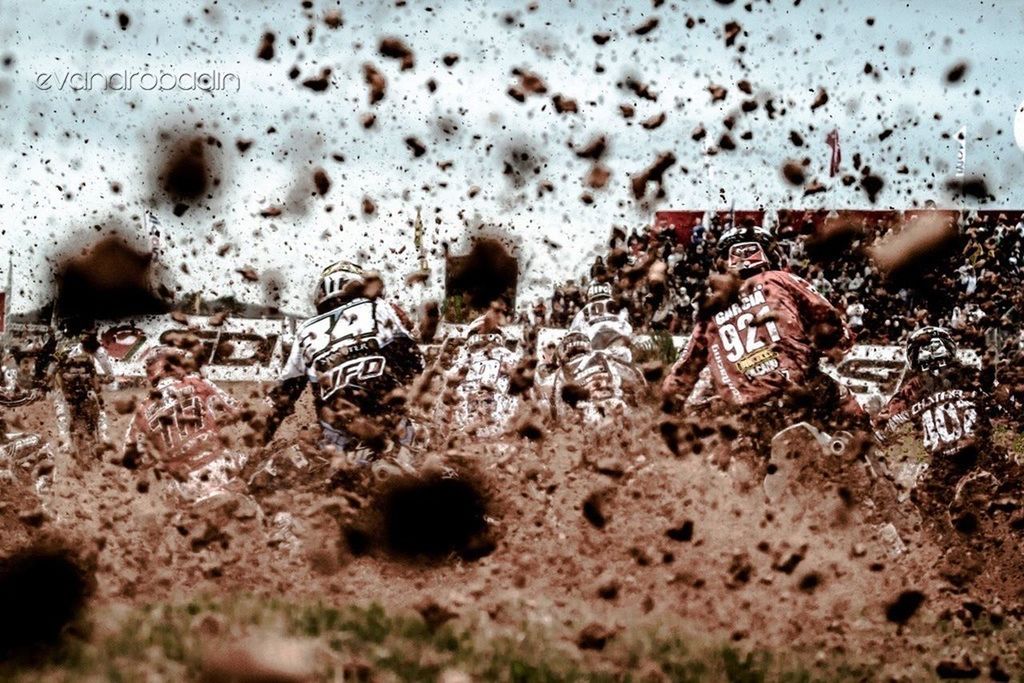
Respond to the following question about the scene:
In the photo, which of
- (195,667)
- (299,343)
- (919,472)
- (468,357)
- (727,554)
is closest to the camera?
(195,667)

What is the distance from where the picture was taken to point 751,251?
6855mm

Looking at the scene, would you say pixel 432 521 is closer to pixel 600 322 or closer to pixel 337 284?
pixel 337 284

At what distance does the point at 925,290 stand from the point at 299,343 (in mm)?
6375

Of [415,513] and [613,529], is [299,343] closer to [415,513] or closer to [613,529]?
[415,513]

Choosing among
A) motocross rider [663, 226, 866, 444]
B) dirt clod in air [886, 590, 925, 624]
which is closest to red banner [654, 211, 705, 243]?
motocross rider [663, 226, 866, 444]

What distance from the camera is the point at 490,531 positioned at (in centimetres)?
654

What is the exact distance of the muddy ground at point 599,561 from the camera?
5.21m

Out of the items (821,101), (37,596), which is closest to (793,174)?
(821,101)

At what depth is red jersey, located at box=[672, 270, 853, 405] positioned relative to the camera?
259 inches

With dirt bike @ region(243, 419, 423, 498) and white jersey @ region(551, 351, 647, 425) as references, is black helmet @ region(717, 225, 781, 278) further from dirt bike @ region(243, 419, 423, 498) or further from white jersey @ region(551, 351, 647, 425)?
dirt bike @ region(243, 419, 423, 498)

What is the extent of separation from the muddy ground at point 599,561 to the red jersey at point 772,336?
0.46 metres

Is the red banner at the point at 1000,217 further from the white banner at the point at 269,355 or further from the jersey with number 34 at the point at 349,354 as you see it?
the jersey with number 34 at the point at 349,354

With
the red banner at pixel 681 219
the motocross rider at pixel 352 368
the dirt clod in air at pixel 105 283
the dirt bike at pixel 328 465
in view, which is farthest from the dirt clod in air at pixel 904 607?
the red banner at pixel 681 219

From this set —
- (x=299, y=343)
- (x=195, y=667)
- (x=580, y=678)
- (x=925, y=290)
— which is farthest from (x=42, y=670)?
(x=925, y=290)
